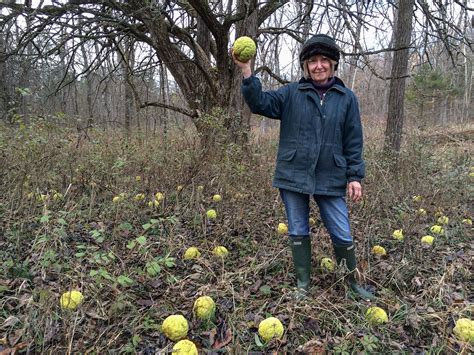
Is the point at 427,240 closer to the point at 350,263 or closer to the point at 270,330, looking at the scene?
the point at 350,263

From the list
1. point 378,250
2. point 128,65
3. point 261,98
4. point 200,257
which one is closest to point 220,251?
point 200,257

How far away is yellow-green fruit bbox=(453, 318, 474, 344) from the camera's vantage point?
2.24 meters

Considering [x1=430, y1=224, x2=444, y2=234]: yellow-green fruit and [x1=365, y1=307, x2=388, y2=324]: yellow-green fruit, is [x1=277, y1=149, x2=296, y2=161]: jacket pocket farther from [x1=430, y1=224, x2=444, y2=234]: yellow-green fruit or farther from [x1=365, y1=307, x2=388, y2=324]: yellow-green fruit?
[x1=430, y1=224, x2=444, y2=234]: yellow-green fruit

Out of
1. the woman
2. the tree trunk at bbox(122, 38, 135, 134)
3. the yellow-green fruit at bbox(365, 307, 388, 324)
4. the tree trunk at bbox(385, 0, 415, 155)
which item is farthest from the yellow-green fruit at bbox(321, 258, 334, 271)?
the tree trunk at bbox(122, 38, 135, 134)

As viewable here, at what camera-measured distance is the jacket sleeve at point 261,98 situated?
2.62 meters

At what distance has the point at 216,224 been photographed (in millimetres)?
4168

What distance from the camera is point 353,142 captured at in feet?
9.44

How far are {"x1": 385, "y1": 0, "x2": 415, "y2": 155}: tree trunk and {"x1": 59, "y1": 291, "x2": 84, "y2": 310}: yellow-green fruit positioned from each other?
5.21 meters

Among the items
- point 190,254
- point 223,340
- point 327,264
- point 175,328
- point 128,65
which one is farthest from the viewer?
point 128,65

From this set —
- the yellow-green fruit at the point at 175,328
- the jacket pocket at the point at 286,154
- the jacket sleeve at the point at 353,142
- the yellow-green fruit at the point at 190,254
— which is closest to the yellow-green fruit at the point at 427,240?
the jacket sleeve at the point at 353,142

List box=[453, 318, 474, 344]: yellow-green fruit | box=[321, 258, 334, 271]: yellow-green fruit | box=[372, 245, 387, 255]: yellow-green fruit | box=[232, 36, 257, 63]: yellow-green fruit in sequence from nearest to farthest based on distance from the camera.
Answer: box=[453, 318, 474, 344]: yellow-green fruit → box=[232, 36, 257, 63]: yellow-green fruit → box=[321, 258, 334, 271]: yellow-green fruit → box=[372, 245, 387, 255]: yellow-green fruit

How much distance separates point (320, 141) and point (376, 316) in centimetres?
→ 131

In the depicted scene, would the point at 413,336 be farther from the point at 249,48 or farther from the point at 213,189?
the point at 213,189

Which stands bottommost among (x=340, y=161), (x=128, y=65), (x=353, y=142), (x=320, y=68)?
(x=340, y=161)
